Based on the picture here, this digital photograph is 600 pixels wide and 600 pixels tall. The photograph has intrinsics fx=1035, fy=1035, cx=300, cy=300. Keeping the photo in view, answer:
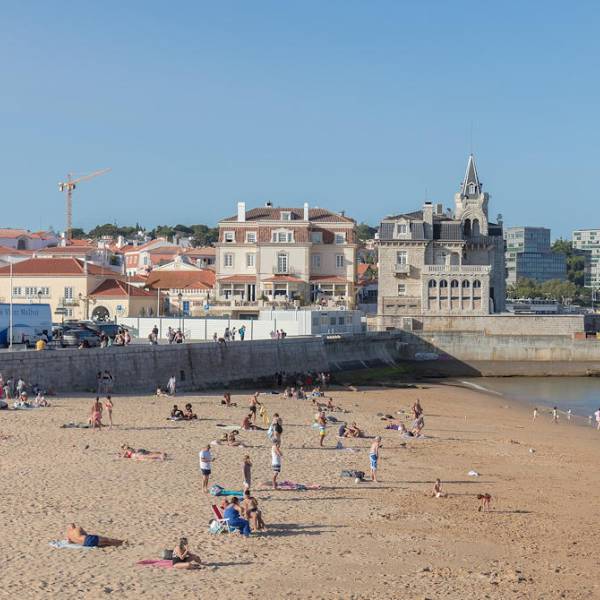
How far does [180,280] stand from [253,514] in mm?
59075

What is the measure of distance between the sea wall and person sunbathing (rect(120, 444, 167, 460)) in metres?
11.0

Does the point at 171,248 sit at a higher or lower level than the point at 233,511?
higher

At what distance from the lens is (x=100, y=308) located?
63469 millimetres

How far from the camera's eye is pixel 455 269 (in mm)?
71875

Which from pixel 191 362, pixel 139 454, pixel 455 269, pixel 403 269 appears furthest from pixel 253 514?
pixel 403 269

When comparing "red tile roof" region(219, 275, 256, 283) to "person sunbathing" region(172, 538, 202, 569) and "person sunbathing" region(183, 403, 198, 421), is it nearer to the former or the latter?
"person sunbathing" region(183, 403, 198, 421)

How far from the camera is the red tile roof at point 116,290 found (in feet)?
209

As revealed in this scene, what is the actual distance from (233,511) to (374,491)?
4.86m

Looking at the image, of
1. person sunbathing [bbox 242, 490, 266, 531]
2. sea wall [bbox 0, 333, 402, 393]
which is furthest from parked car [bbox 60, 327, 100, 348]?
person sunbathing [bbox 242, 490, 266, 531]

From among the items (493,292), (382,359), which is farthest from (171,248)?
(382,359)

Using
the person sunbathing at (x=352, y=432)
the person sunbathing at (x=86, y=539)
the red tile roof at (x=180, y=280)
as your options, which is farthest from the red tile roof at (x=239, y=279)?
the person sunbathing at (x=86, y=539)

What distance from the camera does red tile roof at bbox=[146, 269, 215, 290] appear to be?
244 feet

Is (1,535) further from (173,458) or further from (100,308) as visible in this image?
(100,308)

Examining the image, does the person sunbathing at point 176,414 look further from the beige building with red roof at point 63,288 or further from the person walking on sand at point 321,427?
the beige building with red roof at point 63,288
